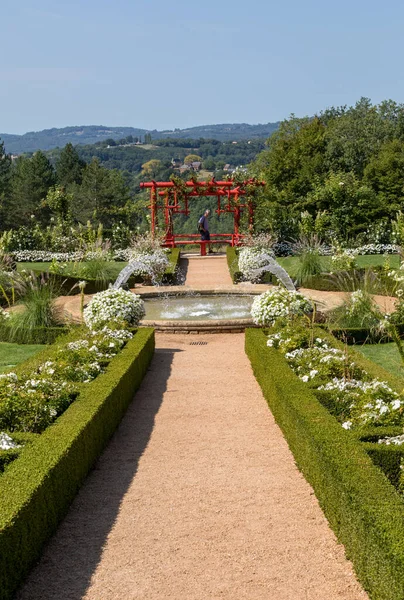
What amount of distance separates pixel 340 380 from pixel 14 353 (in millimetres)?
5030

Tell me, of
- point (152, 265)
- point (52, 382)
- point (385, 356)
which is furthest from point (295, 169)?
point (52, 382)

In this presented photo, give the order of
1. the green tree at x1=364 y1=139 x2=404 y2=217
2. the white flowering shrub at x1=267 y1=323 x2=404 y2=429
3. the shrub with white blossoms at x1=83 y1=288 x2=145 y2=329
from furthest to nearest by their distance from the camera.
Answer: the green tree at x1=364 y1=139 x2=404 y2=217 < the shrub with white blossoms at x1=83 y1=288 x2=145 y2=329 < the white flowering shrub at x1=267 y1=323 x2=404 y2=429

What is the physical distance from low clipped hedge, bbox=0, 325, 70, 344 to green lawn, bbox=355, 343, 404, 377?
13.2 feet

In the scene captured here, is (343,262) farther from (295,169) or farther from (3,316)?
(295,169)

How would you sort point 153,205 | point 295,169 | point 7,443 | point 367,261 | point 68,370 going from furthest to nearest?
point 295,169 < point 153,205 < point 367,261 < point 68,370 < point 7,443

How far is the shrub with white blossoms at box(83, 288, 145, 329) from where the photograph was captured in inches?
415

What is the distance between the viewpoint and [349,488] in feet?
14.5

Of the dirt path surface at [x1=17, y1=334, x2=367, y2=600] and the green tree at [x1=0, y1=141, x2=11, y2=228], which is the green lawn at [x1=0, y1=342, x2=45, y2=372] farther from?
the green tree at [x1=0, y1=141, x2=11, y2=228]

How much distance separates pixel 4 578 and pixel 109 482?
1.87 meters

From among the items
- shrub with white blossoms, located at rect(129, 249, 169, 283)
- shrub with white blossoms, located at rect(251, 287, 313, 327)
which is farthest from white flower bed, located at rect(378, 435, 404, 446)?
shrub with white blossoms, located at rect(129, 249, 169, 283)

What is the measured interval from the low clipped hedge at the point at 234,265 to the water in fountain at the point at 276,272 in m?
0.39

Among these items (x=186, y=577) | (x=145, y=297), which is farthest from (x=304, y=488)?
(x=145, y=297)

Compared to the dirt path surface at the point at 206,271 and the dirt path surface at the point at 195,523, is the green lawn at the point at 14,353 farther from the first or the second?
the dirt path surface at the point at 206,271

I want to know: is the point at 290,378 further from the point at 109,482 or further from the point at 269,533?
A: the point at 269,533
